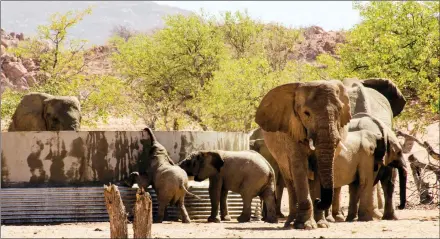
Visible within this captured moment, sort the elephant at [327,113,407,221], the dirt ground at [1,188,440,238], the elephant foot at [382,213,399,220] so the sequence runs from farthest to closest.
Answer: the elephant foot at [382,213,399,220] → the elephant at [327,113,407,221] → the dirt ground at [1,188,440,238]

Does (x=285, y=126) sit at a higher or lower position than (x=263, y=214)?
higher

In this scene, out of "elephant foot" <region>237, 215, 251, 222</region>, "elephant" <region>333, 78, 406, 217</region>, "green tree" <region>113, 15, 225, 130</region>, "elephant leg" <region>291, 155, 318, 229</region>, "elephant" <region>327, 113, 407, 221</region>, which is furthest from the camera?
"green tree" <region>113, 15, 225, 130</region>

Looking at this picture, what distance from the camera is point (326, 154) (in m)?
12.8

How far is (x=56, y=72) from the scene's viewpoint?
35969 millimetres

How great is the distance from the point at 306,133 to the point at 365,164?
2.39 meters

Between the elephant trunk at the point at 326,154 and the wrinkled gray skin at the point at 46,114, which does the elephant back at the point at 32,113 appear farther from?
the elephant trunk at the point at 326,154

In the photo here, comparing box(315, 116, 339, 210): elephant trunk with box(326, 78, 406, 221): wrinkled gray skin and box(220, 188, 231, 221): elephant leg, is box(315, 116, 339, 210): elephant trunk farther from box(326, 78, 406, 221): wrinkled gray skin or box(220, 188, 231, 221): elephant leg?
box(220, 188, 231, 221): elephant leg

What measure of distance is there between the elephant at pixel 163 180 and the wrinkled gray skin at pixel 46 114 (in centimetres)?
403

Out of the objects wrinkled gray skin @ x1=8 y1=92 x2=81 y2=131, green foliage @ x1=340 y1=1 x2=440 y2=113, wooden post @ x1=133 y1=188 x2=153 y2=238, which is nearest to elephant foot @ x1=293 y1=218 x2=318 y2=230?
wooden post @ x1=133 y1=188 x2=153 y2=238

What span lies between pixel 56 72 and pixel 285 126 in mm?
22972

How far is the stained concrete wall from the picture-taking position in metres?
16.0

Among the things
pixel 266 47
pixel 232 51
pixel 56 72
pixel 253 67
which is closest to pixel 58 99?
pixel 56 72

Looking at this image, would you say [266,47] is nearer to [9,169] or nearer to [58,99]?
[58,99]

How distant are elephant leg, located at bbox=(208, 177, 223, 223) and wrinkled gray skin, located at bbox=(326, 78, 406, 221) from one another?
1823 millimetres
